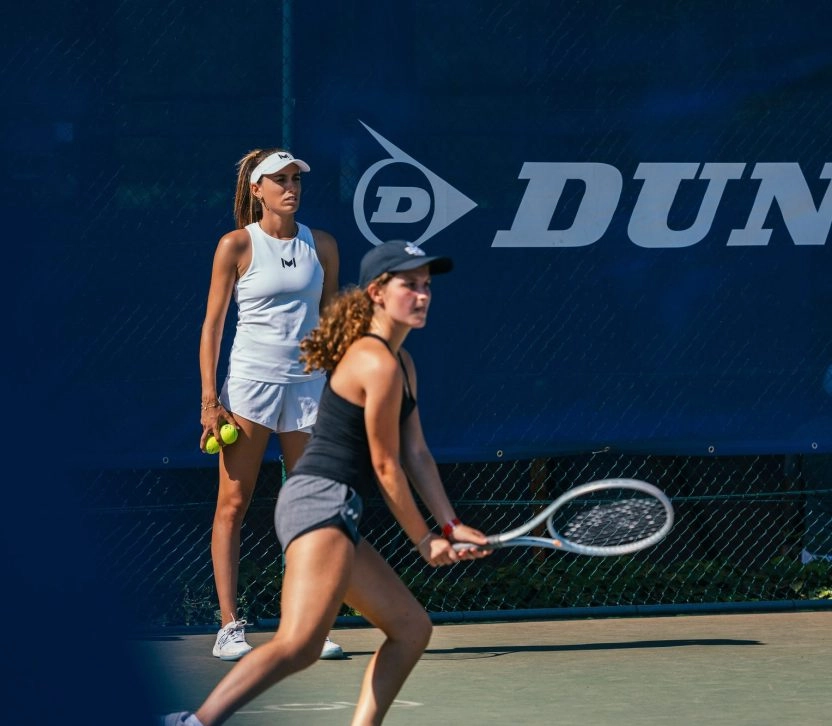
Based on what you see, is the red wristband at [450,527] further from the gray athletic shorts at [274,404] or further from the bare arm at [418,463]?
the gray athletic shorts at [274,404]

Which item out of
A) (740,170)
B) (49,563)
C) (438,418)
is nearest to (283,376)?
(438,418)

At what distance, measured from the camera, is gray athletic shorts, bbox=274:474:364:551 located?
4.34 metres

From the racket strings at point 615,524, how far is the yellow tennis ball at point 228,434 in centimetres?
173

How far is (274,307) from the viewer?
6.38 m

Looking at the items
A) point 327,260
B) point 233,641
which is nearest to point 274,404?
point 327,260

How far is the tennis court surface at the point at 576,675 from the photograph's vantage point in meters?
5.55

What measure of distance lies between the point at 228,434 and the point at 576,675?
148 centimetres

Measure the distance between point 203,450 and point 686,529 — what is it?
2.41 metres

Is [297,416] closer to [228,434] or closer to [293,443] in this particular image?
[293,443]

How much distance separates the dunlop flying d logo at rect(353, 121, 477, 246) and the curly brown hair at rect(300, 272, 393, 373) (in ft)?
7.79

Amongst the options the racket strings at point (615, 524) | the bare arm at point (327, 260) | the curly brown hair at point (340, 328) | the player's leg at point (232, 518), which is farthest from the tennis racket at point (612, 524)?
the bare arm at point (327, 260)

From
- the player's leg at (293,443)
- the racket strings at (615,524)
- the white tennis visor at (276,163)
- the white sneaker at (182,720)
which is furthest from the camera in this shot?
the player's leg at (293,443)

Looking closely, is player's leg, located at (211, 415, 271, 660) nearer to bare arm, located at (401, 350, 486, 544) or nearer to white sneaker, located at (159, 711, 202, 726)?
bare arm, located at (401, 350, 486, 544)

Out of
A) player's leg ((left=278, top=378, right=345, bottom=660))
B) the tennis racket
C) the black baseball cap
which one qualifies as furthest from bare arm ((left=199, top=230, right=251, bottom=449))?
the black baseball cap
